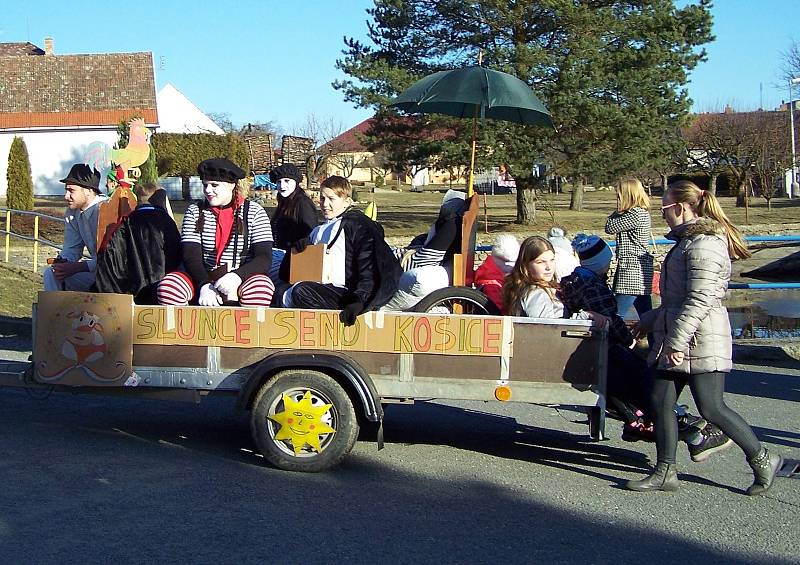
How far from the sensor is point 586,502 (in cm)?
538

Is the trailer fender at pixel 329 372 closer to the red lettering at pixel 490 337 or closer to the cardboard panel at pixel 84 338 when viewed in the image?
the red lettering at pixel 490 337

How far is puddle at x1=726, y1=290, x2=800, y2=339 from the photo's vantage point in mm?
11617

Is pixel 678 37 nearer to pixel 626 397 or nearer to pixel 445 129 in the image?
pixel 445 129

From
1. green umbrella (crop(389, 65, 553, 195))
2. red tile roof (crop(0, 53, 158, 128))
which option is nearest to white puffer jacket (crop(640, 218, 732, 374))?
green umbrella (crop(389, 65, 553, 195))

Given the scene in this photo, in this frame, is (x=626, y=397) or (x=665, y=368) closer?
(x=665, y=368)

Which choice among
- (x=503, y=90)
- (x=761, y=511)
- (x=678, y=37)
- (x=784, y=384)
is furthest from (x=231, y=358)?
(x=678, y=37)

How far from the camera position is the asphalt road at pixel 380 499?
15.0 feet

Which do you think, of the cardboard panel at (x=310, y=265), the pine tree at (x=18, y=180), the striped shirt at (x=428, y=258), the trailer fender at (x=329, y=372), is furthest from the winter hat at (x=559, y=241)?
the pine tree at (x=18, y=180)

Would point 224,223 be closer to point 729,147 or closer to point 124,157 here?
point 124,157

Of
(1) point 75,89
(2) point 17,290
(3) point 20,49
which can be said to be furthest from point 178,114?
(2) point 17,290

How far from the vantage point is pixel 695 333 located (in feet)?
17.5

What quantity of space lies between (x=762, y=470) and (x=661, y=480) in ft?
1.83

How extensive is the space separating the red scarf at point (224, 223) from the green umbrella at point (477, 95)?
9.01 ft

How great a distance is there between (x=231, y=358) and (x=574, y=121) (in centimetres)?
2114
